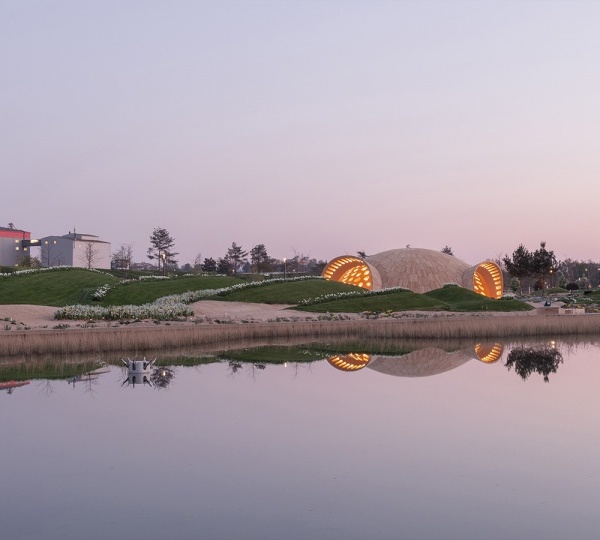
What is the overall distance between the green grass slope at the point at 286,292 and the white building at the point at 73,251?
6000 cm

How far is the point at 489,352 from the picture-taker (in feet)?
97.5

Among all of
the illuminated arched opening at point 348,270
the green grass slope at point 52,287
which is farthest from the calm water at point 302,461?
the illuminated arched opening at point 348,270

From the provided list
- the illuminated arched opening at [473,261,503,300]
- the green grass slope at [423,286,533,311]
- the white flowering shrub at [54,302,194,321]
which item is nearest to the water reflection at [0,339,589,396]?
the white flowering shrub at [54,302,194,321]

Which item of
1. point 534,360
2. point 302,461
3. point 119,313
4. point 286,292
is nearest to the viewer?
point 302,461

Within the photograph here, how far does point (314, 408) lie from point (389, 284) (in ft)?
148

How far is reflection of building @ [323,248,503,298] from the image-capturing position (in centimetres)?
6212

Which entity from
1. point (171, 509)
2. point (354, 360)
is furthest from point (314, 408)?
point (354, 360)

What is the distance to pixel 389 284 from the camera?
6194cm

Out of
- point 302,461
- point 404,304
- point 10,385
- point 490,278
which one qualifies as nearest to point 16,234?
point 490,278

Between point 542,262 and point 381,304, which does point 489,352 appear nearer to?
point 381,304

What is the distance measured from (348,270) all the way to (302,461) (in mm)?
55497

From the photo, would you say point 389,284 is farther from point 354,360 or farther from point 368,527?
point 368,527

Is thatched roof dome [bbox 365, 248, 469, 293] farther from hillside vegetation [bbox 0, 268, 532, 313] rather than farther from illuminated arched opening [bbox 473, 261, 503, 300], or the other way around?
hillside vegetation [bbox 0, 268, 532, 313]

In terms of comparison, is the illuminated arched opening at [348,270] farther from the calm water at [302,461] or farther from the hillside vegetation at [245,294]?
the calm water at [302,461]
